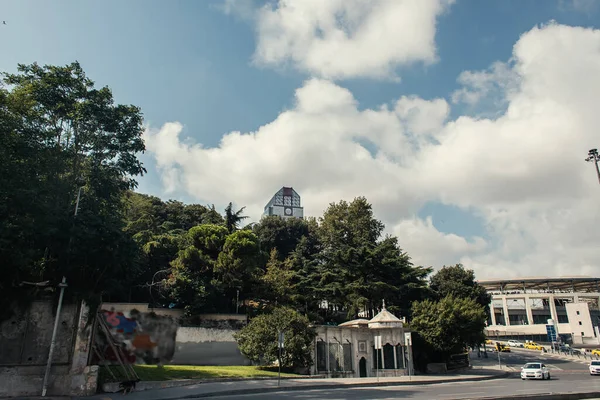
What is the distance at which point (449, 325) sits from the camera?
36.9 m

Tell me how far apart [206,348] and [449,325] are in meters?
21.2

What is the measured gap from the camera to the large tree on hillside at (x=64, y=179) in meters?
18.4

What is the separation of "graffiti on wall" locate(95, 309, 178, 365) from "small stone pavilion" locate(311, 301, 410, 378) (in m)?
12.1

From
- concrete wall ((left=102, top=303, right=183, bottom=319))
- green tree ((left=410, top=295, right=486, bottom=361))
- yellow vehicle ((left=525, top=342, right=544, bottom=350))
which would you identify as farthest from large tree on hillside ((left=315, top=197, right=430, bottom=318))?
yellow vehicle ((left=525, top=342, right=544, bottom=350))

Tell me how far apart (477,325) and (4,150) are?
124ft

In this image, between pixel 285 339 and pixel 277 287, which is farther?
pixel 277 287

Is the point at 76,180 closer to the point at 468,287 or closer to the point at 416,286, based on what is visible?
the point at 416,286

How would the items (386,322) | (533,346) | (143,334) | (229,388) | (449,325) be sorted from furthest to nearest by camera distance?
1. (533,346)
2. (449,325)
3. (386,322)
4. (143,334)
5. (229,388)

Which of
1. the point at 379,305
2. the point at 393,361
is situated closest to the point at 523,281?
the point at 379,305

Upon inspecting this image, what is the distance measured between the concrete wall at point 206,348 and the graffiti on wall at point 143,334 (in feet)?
2.33

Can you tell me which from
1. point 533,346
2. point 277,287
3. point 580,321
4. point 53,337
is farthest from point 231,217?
point 580,321

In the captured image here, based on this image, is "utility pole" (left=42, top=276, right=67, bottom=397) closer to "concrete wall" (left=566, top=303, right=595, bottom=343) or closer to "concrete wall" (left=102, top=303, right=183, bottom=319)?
"concrete wall" (left=102, top=303, right=183, bottom=319)

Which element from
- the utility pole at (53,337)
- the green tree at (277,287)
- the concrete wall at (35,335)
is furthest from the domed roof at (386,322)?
the utility pole at (53,337)

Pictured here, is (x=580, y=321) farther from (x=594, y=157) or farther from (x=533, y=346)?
(x=594, y=157)
